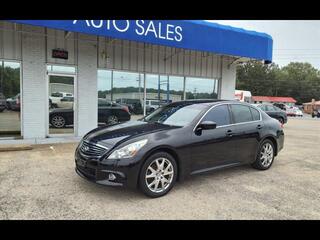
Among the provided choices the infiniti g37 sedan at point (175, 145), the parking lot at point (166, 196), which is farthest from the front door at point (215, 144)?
the parking lot at point (166, 196)

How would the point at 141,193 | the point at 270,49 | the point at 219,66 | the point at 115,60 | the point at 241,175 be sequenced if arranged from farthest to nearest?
the point at 219,66, the point at 270,49, the point at 115,60, the point at 241,175, the point at 141,193

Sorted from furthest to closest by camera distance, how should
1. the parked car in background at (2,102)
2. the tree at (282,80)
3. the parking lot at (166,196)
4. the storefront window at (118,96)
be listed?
the tree at (282,80) → the storefront window at (118,96) → the parked car in background at (2,102) → the parking lot at (166,196)

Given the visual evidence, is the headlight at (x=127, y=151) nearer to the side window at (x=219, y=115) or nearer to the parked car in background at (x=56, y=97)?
the side window at (x=219, y=115)

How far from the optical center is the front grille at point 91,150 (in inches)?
170

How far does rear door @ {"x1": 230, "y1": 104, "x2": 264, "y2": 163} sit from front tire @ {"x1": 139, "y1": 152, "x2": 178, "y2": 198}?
1.70 m

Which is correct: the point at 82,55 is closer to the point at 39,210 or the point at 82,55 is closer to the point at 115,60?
the point at 115,60

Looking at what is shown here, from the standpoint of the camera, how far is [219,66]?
12750 millimetres

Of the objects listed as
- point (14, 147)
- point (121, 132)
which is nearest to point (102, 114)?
point (14, 147)

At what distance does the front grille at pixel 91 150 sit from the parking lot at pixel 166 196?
658 mm

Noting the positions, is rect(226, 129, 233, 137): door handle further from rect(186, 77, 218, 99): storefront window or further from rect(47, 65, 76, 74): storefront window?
rect(186, 77, 218, 99): storefront window

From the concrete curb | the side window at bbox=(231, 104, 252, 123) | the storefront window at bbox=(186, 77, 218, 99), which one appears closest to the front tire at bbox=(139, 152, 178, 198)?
the side window at bbox=(231, 104, 252, 123)
